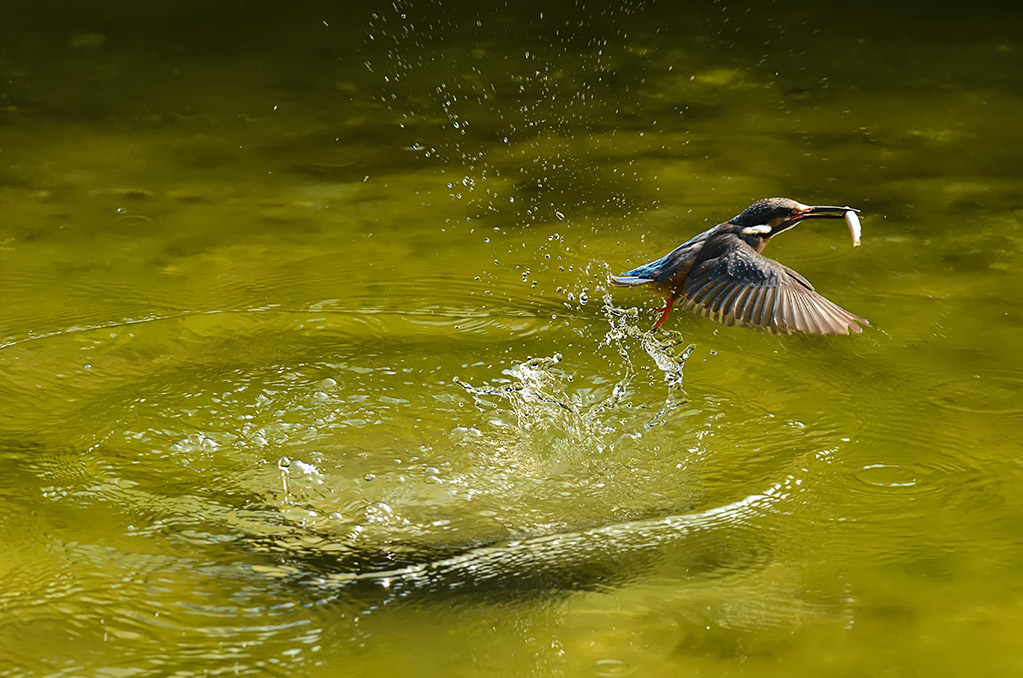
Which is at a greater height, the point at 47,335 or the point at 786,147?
the point at 786,147

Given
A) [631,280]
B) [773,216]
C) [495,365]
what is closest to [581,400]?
[495,365]

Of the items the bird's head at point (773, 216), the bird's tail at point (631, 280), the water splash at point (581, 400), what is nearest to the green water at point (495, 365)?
the water splash at point (581, 400)

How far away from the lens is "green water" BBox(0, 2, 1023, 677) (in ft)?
7.17

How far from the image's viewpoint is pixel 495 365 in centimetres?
306

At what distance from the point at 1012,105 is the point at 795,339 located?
79.9 inches

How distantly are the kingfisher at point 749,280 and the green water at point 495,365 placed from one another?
1.15 ft

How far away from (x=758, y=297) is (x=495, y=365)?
2.83 ft

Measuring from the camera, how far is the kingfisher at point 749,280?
90.7 inches

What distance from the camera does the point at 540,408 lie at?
2861 millimetres

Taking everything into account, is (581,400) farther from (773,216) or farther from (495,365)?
(773,216)

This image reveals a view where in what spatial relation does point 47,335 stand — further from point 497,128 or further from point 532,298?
point 497,128

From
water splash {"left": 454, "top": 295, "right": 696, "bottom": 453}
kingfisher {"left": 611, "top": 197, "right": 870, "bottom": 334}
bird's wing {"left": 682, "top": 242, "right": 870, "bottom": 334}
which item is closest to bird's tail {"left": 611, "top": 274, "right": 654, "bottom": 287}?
kingfisher {"left": 611, "top": 197, "right": 870, "bottom": 334}

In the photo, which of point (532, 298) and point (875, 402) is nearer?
point (875, 402)

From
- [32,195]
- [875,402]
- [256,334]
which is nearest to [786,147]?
[875,402]
